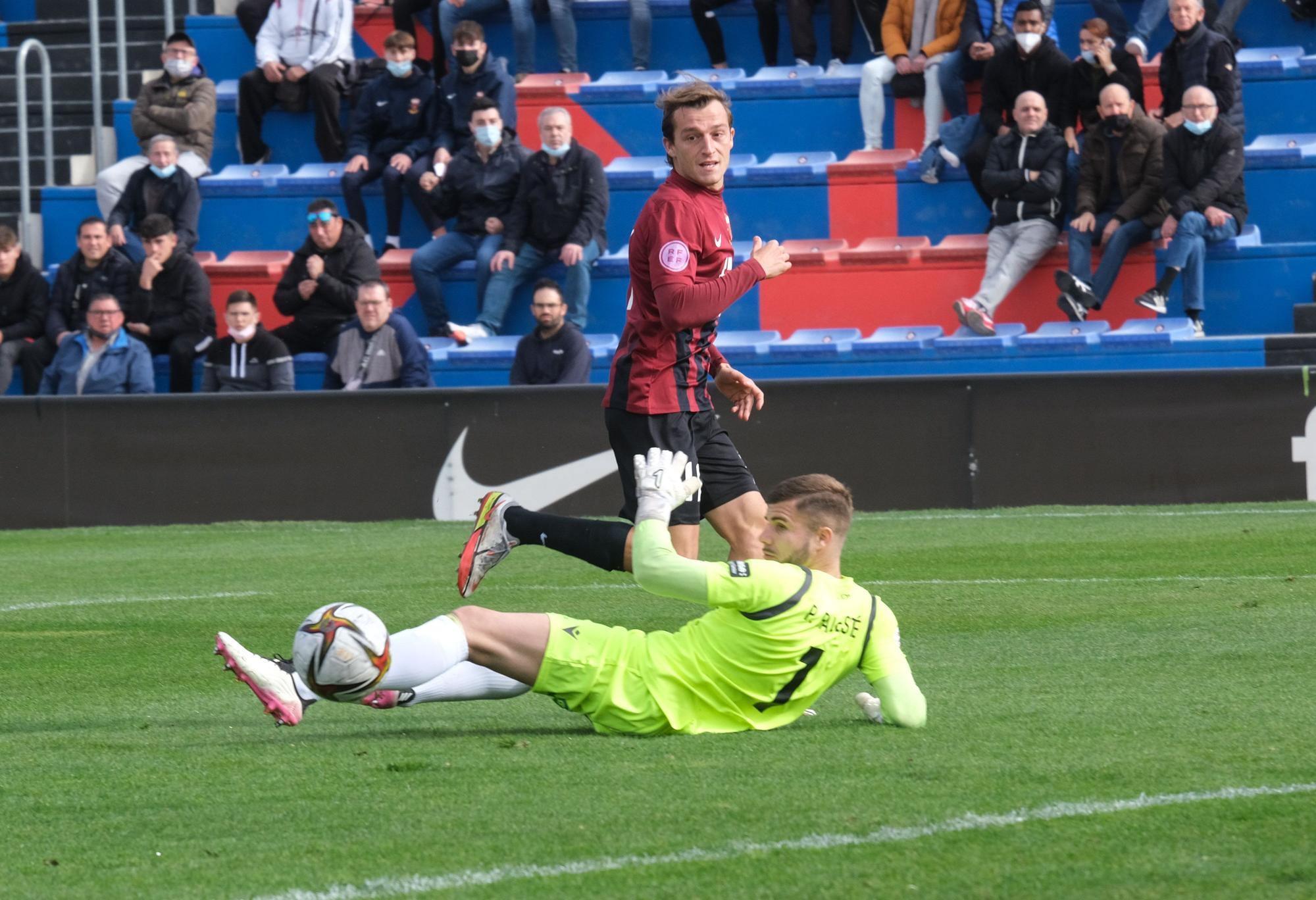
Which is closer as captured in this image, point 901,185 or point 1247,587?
point 1247,587

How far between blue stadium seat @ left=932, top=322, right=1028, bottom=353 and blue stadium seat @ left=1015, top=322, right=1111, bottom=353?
11 centimetres

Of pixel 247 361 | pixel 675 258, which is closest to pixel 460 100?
pixel 247 361

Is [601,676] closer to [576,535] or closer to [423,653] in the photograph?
[423,653]

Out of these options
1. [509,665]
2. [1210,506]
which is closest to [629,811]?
[509,665]

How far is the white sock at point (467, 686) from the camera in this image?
4883 mm

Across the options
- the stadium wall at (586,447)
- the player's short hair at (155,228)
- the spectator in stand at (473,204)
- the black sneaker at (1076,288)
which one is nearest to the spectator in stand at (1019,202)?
the black sneaker at (1076,288)

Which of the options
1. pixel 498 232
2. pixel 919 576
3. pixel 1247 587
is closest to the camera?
pixel 1247 587

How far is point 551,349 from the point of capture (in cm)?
1322

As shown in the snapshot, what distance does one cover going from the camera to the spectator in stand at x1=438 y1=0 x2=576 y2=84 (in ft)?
55.8

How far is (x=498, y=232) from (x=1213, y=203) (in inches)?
227

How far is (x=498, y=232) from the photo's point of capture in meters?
15.0

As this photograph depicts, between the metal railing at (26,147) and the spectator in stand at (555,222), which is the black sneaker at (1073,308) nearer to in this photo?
the spectator in stand at (555,222)

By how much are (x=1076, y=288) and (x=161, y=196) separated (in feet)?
26.2

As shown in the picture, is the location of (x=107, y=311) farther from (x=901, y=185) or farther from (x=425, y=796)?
(x=425, y=796)
